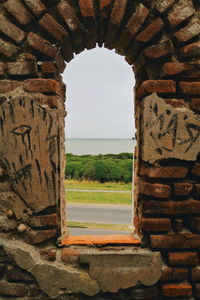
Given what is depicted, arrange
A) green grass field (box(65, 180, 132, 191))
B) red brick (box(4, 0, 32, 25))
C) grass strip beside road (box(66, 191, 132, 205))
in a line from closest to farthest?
red brick (box(4, 0, 32, 25)) < grass strip beside road (box(66, 191, 132, 205)) < green grass field (box(65, 180, 132, 191))

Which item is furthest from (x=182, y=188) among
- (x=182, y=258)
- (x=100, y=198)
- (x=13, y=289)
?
(x=100, y=198)

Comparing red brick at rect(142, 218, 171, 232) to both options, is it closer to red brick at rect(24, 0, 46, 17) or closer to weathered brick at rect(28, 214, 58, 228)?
weathered brick at rect(28, 214, 58, 228)

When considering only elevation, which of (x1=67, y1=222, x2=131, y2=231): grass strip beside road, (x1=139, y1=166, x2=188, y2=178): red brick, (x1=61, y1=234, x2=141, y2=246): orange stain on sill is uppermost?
(x1=139, y1=166, x2=188, y2=178): red brick

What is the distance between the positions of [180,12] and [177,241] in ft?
5.14

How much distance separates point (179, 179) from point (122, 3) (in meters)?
1.27

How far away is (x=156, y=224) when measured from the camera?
1858 millimetres

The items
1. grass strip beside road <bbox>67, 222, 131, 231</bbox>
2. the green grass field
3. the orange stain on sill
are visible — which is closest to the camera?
the orange stain on sill

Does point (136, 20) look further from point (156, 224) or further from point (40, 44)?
point (156, 224)

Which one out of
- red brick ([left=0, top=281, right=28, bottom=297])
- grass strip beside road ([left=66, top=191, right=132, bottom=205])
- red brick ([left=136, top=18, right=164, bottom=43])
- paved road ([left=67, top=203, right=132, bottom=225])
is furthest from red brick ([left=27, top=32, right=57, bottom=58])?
grass strip beside road ([left=66, top=191, right=132, bottom=205])

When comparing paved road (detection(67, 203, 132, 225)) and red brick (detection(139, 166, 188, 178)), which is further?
paved road (detection(67, 203, 132, 225))

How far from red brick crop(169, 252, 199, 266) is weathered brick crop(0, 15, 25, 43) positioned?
182cm

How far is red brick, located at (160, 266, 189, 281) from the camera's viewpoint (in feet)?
6.05

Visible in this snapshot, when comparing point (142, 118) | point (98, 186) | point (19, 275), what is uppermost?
point (142, 118)

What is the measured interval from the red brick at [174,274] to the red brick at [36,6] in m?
1.96
